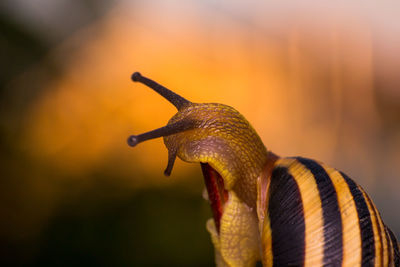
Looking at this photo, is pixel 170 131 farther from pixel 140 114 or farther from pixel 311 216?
pixel 140 114

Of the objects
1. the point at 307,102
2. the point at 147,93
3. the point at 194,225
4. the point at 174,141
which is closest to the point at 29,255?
the point at 194,225

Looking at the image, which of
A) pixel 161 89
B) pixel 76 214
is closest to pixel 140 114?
pixel 76 214

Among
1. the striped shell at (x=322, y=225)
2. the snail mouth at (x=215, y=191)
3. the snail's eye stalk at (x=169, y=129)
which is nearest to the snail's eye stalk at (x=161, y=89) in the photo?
the snail's eye stalk at (x=169, y=129)

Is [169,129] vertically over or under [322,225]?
over

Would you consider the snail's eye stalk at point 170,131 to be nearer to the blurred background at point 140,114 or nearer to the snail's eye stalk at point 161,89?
the snail's eye stalk at point 161,89

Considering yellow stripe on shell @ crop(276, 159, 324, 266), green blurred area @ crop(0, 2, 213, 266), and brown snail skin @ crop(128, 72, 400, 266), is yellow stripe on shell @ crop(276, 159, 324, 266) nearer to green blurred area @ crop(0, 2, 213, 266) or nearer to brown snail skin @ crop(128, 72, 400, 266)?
brown snail skin @ crop(128, 72, 400, 266)

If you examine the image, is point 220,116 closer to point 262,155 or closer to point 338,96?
point 262,155

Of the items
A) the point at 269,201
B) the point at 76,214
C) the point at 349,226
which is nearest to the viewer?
the point at 349,226
